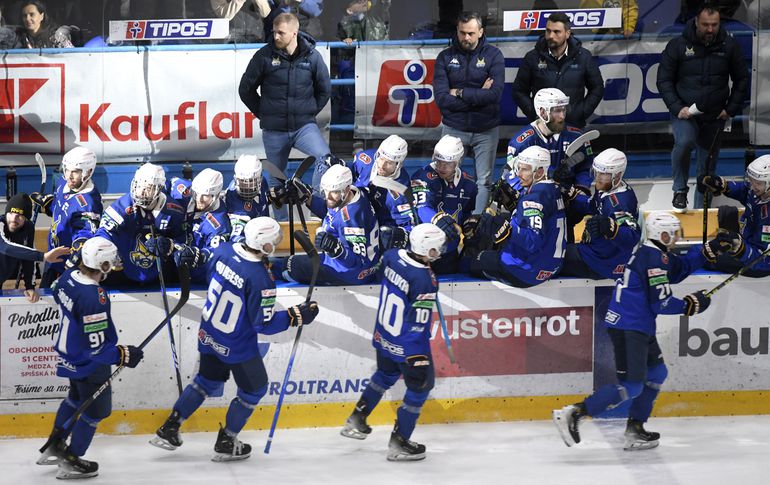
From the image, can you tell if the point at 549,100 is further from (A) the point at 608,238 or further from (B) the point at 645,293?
(B) the point at 645,293

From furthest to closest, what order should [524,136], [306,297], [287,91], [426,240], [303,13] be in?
[303,13], [287,91], [524,136], [306,297], [426,240]

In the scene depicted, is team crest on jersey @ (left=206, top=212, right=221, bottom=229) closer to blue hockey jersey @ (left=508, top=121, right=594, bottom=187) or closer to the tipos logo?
the tipos logo

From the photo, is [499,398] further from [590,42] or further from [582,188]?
[590,42]

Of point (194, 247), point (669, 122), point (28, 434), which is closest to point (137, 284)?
point (194, 247)

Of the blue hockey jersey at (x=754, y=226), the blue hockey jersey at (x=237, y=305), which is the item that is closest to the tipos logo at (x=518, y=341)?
the blue hockey jersey at (x=754, y=226)

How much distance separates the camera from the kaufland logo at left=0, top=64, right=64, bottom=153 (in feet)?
35.1

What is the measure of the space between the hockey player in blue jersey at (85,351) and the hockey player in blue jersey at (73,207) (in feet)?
2.85

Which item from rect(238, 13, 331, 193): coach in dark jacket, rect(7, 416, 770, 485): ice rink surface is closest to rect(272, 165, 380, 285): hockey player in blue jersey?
rect(7, 416, 770, 485): ice rink surface

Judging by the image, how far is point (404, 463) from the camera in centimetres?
858

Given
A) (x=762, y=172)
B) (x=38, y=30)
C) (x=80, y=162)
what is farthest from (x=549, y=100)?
(x=38, y=30)

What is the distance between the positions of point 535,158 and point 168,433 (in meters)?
2.86

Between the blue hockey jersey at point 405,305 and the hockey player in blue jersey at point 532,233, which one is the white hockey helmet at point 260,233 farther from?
the hockey player in blue jersey at point 532,233

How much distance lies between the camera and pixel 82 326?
26.5 ft

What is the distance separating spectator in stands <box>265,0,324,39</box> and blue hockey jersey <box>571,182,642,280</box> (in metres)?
2.78
